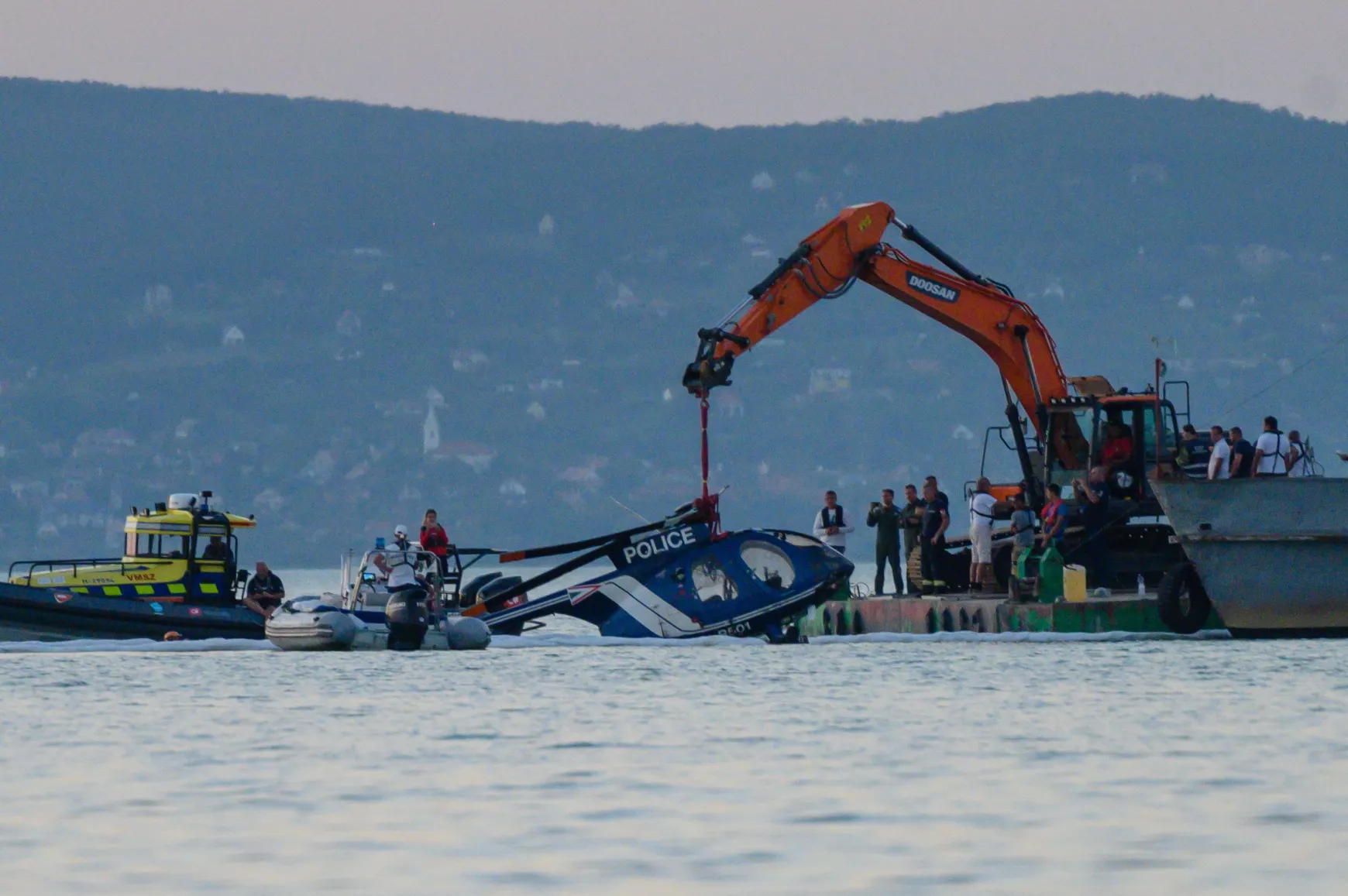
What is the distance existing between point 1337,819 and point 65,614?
66.6 ft

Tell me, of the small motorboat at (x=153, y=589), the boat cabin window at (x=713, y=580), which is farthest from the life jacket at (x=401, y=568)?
the boat cabin window at (x=713, y=580)

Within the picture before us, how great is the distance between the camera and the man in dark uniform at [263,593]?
3177 centimetres

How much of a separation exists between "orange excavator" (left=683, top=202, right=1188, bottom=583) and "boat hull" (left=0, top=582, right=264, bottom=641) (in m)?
7.03

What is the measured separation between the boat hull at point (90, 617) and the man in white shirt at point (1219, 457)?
12470 millimetres

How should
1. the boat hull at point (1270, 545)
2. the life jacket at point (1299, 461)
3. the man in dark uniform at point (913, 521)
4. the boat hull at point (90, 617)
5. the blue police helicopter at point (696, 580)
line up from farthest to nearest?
the man in dark uniform at point (913, 521) → the life jacket at point (1299, 461) → the blue police helicopter at point (696, 580) → the boat hull at point (90, 617) → the boat hull at point (1270, 545)

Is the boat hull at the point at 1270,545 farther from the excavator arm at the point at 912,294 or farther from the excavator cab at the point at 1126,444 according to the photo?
the excavator arm at the point at 912,294

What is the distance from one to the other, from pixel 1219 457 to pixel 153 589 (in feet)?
44.2

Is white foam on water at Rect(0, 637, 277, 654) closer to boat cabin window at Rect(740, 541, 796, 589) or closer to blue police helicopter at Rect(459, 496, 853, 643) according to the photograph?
blue police helicopter at Rect(459, 496, 853, 643)

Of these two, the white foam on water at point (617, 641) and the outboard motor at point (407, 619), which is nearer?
the outboard motor at point (407, 619)

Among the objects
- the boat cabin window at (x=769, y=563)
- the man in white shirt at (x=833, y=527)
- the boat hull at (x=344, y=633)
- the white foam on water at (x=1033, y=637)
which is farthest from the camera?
the man in white shirt at (x=833, y=527)

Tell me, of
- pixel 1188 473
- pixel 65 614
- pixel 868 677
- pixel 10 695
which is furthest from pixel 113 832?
pixel 1188 473

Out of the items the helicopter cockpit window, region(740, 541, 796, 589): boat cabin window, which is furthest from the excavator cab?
region(740, 541, 796, 589): boat cabin window

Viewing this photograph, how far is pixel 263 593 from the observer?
3206 cm

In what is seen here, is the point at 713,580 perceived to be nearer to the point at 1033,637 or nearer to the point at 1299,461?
the point at 1033,637
